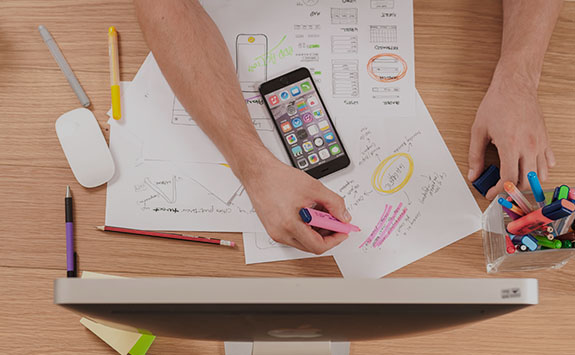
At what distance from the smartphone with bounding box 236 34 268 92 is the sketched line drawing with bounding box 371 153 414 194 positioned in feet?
0.81

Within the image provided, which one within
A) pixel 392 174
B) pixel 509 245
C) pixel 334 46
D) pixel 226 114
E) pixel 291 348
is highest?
pixel 334 46

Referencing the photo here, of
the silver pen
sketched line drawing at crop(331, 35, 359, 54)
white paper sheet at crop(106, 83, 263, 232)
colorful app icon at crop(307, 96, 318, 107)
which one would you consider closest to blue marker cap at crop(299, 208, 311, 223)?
white paper sheet at crop(106, 83, 263, 232)

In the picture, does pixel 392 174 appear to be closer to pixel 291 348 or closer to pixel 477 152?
pixel 477 152

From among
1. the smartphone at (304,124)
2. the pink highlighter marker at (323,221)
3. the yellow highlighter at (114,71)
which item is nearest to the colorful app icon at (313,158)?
the smartphone at (304,124)

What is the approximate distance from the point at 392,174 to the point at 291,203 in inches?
7.3

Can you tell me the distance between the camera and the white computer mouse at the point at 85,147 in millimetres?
815

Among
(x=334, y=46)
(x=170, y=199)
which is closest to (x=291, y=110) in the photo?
(x=334, y=46)

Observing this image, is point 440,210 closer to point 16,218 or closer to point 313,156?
point 313,156

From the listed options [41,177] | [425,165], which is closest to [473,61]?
[425,165]

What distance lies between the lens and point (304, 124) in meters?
0.84

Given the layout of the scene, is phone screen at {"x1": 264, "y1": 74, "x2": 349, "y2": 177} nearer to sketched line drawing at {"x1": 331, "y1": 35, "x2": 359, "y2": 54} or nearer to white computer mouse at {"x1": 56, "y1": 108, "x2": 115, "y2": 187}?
sketched line drawing at {"x1": 331, "y1": 35, "x2": 359, "y2": 54}

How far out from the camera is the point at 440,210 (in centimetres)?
82

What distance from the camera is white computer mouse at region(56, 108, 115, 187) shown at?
815 mm

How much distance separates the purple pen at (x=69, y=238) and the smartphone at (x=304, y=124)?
0.36 metres
